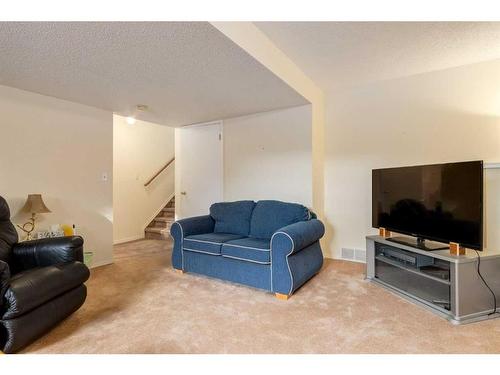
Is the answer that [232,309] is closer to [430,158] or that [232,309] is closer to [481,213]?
[481,213]

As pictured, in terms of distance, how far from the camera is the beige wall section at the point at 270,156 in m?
3.42

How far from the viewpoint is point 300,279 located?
2480 millimetres

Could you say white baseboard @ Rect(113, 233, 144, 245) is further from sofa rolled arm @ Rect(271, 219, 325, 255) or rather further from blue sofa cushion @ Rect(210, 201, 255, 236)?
sofa rolled arm @ Rect(271, 219, 325, 255)

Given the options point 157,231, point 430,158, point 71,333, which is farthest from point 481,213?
point 157,231

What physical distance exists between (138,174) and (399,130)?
4.40 m

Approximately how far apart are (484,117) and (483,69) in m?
0.48

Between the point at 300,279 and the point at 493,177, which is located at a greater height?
the point at 493,177

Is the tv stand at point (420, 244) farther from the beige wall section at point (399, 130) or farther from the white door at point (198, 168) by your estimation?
the white door at point (198, 168)

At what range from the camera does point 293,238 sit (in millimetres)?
2316

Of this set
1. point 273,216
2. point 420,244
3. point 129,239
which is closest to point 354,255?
point 420,244

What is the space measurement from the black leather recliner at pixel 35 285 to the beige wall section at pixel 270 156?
226 cm

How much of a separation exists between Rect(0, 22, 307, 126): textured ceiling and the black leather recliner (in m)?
1.21

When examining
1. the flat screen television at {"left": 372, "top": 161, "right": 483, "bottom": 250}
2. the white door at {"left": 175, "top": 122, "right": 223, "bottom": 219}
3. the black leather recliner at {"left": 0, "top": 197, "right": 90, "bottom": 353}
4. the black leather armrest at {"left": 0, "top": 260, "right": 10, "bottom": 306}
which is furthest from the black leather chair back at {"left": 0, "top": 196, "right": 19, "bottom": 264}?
the flat screen television at {"left": 372, "top": 161, "right": 483, "bottom": 250}
